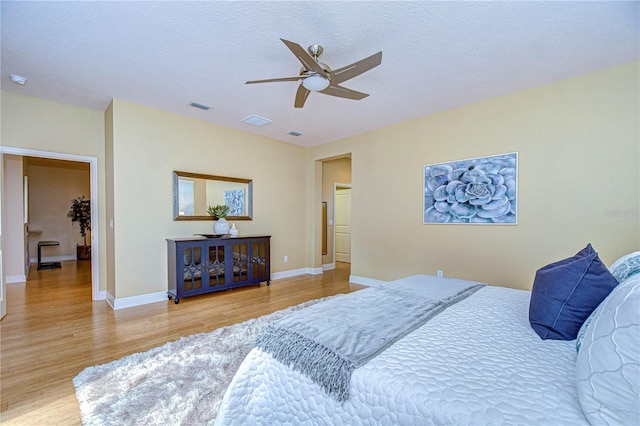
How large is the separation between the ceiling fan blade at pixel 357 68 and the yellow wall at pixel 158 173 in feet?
9.09

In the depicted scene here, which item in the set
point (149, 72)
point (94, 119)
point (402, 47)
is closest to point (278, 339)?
point (402, 47)

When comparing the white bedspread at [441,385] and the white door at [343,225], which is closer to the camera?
the white bedspread at [441,385]

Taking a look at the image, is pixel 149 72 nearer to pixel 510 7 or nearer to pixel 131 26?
pixel 131 26

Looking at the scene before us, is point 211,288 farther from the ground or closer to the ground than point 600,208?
closer to the ground

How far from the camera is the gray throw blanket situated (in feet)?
3.62

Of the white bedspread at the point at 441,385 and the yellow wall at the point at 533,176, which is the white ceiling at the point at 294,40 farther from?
the white bedspread at the point at 441,385

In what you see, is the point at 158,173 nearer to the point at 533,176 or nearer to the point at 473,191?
the point at 473,191

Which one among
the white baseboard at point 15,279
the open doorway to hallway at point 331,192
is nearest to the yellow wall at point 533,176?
the open doorway to hallway at point 331,192

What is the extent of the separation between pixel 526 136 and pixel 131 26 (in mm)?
4030

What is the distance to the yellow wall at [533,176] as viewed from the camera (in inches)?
108

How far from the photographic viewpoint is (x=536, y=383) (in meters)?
0.92

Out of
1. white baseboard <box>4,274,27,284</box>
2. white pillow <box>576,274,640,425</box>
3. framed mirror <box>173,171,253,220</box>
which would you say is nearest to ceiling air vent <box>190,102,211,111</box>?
framed mirror <box>173,171,253,220</box>

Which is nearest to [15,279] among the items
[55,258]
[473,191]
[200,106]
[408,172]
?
[55,258]

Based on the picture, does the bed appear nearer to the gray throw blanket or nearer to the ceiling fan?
the gray throw blanket
